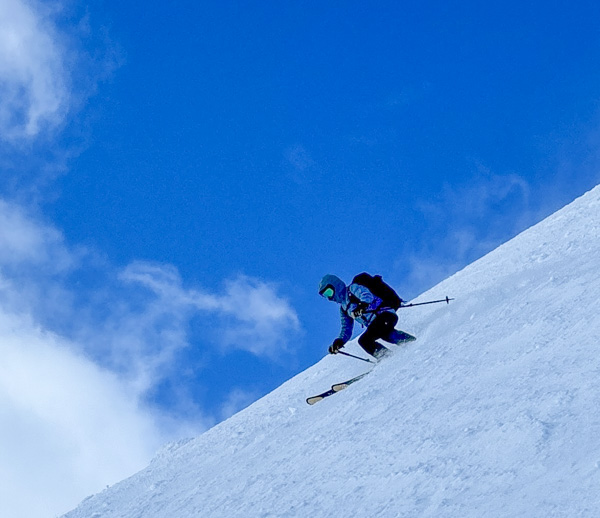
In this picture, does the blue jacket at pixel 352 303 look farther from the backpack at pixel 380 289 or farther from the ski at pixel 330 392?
the ski at pixel 330 392

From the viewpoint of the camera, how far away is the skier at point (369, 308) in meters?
8.80

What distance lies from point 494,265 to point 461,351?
5.46 m

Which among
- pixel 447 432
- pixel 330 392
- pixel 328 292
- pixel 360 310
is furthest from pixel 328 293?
pixel 447 432

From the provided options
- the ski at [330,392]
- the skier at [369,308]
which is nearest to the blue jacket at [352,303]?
the skier at [369,308]

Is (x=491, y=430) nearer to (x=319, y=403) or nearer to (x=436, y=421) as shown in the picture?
(x=436, y=421)

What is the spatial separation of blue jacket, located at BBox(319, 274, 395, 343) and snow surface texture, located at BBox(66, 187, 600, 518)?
759mm

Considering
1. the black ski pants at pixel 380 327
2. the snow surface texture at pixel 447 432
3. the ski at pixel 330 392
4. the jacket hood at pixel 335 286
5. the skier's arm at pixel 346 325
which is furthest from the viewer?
the skier's arm at pixel 346 325

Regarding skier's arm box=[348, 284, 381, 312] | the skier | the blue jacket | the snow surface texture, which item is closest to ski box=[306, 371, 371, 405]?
the snow surface texture

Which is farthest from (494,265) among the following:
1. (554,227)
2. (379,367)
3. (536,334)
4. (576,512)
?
(576,512)

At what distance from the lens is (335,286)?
9039 mm

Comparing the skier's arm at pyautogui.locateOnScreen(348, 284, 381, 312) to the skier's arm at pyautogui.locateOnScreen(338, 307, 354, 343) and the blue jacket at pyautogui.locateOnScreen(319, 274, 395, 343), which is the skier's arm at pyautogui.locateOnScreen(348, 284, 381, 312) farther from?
the skier's arm at pyautogui.locateOnScreen(338, 307, 354, 343)

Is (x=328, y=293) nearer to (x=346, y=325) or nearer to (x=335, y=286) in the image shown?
(x=335, y=286)

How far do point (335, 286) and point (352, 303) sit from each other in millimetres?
324

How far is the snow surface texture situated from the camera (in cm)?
356
